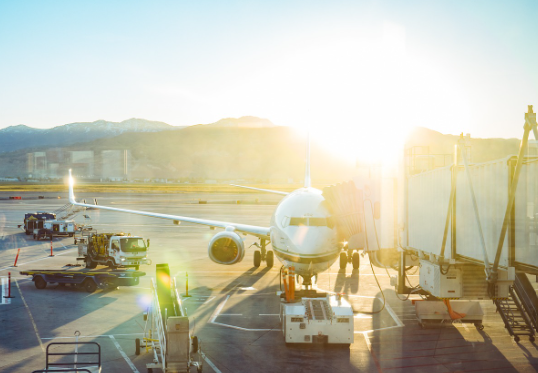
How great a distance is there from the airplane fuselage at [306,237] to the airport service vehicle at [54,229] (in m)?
33.3

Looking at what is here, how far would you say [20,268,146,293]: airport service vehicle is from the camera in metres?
24.5

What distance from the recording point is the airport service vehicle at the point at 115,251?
29375mm

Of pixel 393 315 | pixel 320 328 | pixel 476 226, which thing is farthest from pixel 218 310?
pixel 476 226

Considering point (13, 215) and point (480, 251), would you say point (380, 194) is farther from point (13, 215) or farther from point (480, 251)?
point (13, 215)

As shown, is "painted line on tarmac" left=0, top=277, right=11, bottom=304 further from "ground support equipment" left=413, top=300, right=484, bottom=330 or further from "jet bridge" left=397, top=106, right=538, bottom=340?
"ground support equipment" left=413, top=300, right=484, bottom=330

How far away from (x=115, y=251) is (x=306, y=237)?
48.0 ft

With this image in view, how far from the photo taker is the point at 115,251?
97.3 ft

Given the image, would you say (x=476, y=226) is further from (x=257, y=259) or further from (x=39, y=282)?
(x=39, y=282)

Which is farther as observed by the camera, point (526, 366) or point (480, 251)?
point (526, 366)

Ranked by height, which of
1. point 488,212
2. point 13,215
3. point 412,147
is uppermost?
point 412,147

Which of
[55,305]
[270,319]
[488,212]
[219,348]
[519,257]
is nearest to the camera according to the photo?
[519,257]

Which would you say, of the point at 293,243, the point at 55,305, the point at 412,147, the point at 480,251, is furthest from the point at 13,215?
the point at 480,251

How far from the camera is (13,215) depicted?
71.3m

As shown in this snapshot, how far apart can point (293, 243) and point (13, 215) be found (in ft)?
211
